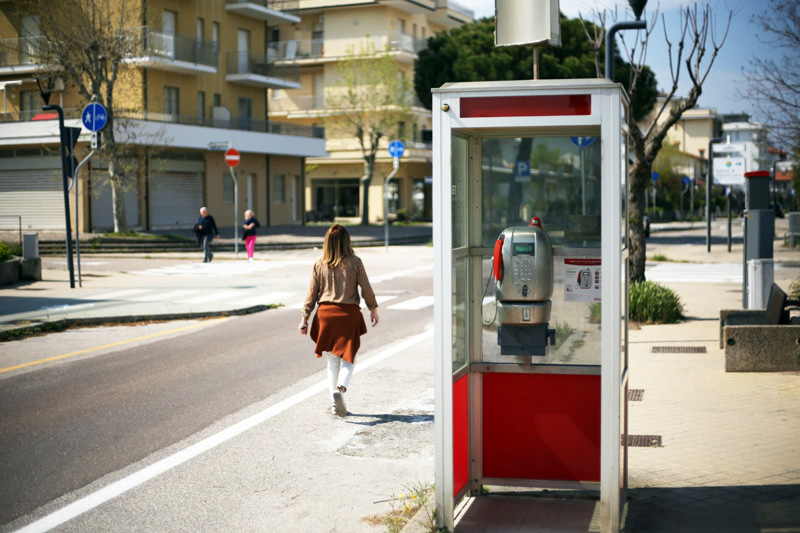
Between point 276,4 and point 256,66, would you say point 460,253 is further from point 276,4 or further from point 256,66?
point 276,4

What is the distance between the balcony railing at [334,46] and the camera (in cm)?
6181

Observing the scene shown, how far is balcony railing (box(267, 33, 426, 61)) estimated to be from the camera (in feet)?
203

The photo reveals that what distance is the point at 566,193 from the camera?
5.52m

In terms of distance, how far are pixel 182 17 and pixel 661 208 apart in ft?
154

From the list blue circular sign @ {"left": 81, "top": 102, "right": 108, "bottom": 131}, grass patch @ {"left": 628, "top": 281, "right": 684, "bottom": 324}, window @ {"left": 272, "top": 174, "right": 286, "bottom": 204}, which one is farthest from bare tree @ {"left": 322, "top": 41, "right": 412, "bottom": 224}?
grass patch @ {"left": 628, "top": 281, "right": 684, "bottom": 324}

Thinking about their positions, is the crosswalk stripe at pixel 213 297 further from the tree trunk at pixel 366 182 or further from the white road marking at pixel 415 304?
the tree trunk at pixel 366 182

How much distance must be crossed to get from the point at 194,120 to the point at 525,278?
41342mm

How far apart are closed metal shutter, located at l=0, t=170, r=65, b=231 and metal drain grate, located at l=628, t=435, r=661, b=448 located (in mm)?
37247

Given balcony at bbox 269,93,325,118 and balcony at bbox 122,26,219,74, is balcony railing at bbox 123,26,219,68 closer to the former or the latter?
balcony at bbox 122,26,219,74

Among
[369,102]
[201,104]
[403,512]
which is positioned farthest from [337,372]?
[369,102]

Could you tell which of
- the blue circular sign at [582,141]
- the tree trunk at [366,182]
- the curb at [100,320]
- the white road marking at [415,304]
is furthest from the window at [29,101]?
the blue circular sign at [582,141]

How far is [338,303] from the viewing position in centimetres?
820

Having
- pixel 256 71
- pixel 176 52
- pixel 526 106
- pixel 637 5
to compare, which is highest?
pixel 256 71

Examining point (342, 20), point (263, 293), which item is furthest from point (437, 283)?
point (342, 20)
